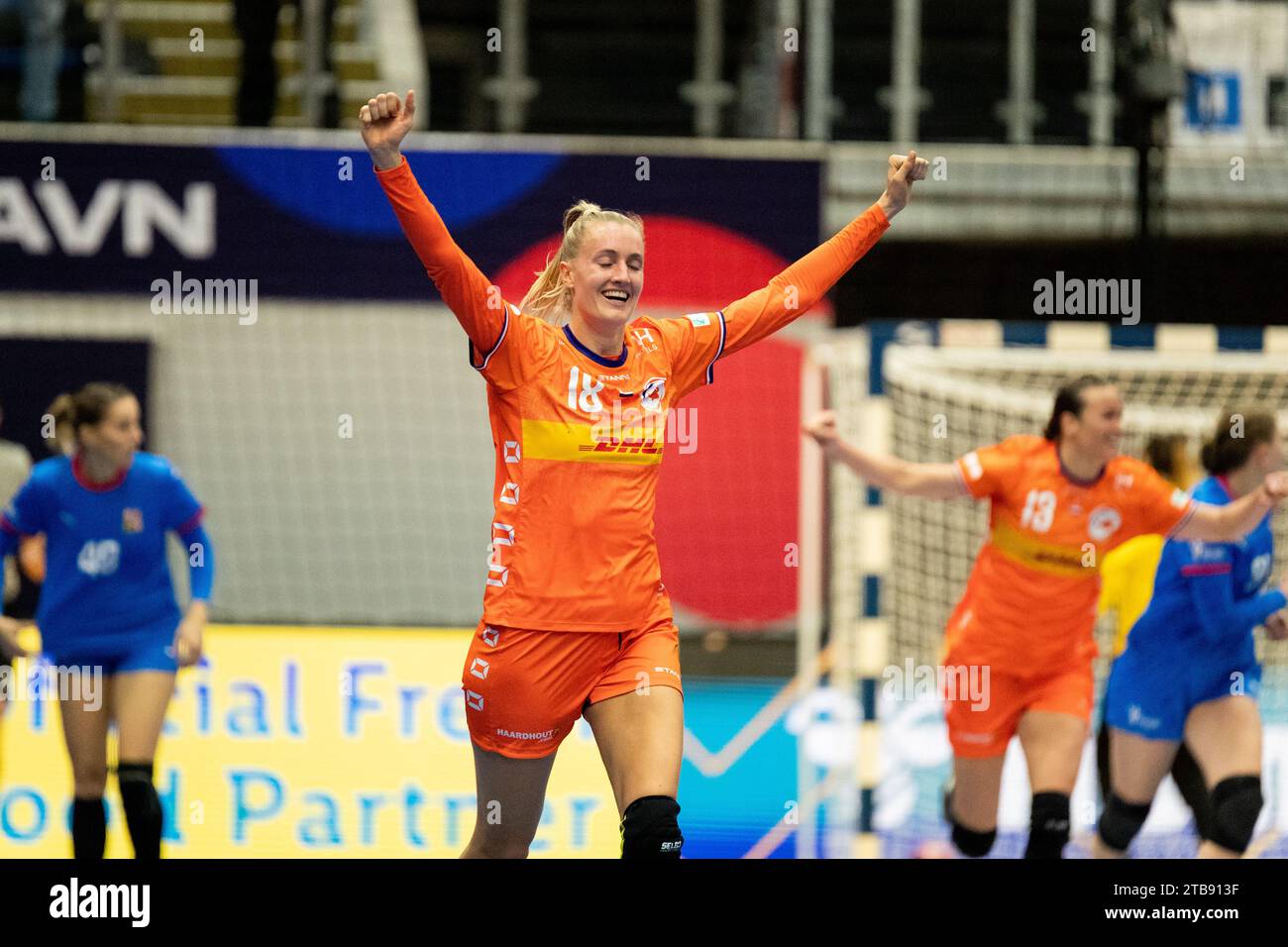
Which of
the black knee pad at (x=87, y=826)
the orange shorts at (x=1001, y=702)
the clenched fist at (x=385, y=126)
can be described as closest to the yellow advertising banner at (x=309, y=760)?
the black knee pad at (x=87, y=826)

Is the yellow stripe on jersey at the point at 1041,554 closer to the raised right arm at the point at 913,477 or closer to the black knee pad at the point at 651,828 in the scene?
the raised right arm at the point at 913,477

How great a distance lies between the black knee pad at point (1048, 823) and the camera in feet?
18.6

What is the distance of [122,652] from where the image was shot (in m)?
5.88

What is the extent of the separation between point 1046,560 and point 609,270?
8.10 ft

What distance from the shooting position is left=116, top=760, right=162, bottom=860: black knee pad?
225 inches

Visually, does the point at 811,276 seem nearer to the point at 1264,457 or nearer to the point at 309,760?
the point at 1264,457

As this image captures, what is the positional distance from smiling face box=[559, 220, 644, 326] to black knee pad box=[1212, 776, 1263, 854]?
291cm

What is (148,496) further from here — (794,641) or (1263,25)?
(1263,25)

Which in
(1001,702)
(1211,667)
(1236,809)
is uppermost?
(1211,667)

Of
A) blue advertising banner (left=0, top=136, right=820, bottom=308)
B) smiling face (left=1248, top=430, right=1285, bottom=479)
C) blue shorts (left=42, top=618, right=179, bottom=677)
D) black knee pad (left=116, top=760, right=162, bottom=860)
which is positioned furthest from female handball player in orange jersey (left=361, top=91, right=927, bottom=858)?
blue advertising banner (left=0, top=136, right=820, bottom=308)

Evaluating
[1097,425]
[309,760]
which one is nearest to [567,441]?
[1097,425]

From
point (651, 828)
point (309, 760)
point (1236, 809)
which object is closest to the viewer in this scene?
point (651, 828)
